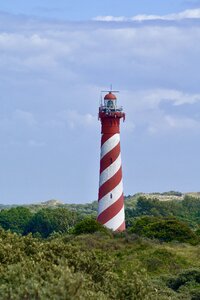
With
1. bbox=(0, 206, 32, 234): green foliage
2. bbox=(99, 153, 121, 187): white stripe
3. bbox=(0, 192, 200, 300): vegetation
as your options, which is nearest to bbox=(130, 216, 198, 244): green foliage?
bbox=(0, 192, 200, 300): vegetation

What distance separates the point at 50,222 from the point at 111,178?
1747 inches

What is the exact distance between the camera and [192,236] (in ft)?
208

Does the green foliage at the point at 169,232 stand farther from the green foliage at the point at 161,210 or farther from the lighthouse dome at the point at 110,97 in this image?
the green foliage at the point at 161,210

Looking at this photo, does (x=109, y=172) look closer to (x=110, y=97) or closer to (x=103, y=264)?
(x=110, y=97)

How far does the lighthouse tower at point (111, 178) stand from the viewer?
61.9 meters

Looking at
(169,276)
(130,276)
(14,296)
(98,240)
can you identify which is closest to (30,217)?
(98,240)

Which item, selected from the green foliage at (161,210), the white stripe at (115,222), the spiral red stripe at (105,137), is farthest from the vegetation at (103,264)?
the green foliage at (161,210)

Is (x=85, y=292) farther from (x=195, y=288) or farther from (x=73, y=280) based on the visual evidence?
(x=195, y=288)

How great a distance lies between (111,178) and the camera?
203 ft

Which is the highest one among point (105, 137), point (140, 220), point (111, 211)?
point (105, 137)

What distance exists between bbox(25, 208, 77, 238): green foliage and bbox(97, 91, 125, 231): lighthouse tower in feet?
132

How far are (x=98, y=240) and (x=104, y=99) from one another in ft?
38.9

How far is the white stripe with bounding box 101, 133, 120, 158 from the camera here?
62.3m

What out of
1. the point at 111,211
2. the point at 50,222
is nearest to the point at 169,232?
the point at 111,211
